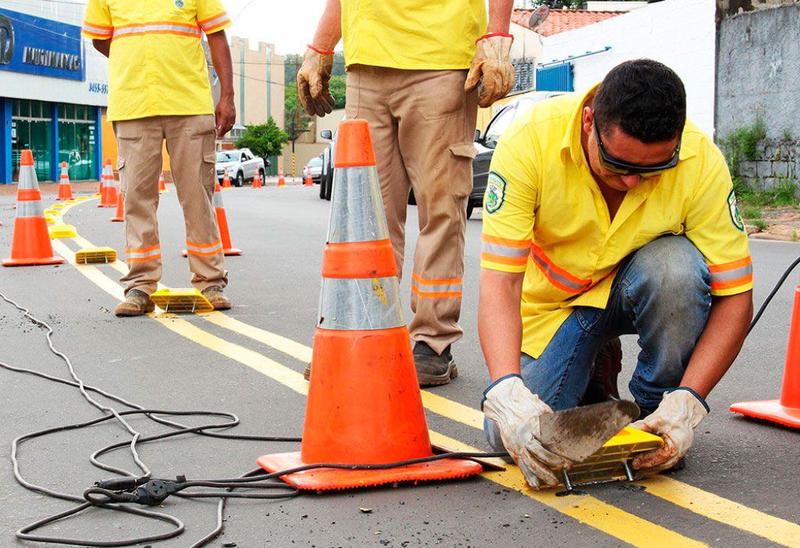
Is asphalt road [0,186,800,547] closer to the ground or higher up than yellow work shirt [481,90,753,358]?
closer to the ground

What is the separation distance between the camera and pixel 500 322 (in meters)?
3.24

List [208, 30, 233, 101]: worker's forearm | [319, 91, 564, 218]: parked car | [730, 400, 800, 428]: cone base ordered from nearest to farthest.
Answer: [730, 400, 800, 428]: cone base → [208, 30, 233, 101]: worker's forearm → [319, 91, 564, 218]: parked car

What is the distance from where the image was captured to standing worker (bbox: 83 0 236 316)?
6.71 meters

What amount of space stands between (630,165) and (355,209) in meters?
0.86

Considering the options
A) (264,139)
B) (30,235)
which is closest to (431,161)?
(30,235)

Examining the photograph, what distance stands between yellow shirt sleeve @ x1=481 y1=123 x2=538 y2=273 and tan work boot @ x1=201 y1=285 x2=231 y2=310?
365 centimetres

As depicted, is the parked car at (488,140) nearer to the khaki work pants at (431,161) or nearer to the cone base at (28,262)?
the cone base at (28,262)

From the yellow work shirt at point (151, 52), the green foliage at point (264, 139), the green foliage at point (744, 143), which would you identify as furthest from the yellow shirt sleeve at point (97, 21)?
the green foliage at point (264, 139)

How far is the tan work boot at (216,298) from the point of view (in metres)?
6.76

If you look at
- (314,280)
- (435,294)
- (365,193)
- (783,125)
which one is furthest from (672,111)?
→ (783,125)

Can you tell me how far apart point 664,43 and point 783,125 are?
689cm

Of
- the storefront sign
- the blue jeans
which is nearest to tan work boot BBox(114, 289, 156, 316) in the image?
the blue jeans

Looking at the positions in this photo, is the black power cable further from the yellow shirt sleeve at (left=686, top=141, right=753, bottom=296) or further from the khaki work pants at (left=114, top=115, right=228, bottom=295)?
the khaki work pants at (left=114, top=115, right=228, bottom=295)

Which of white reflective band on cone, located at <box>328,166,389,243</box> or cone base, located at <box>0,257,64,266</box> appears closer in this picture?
white reflective band on cone, located at <box>328,166,389,243</box>
